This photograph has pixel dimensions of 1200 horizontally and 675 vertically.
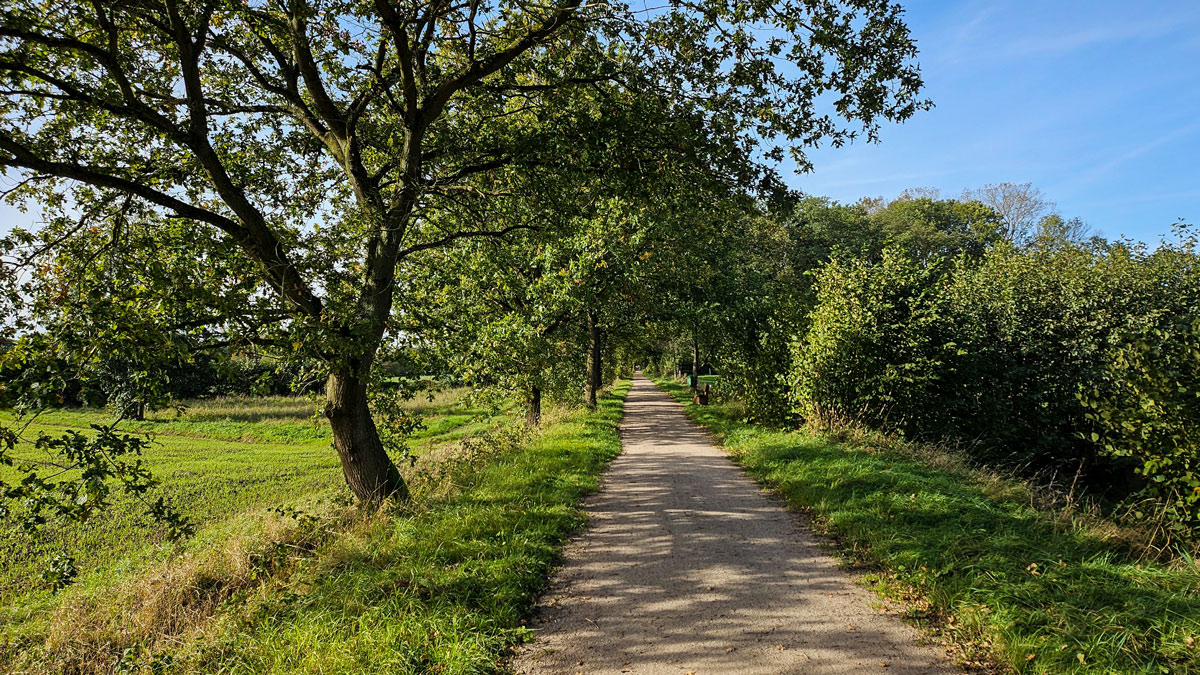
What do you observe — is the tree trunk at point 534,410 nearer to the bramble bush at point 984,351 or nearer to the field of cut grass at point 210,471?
the field of cut grass at point 210,471

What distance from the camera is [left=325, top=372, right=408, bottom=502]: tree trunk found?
24.2 feet

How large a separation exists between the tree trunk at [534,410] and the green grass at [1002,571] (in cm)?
915

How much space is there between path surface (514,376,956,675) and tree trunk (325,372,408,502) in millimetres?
2947

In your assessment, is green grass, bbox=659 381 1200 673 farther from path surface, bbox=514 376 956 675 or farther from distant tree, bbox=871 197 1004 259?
distant tree, bbox=871 197 1004 259

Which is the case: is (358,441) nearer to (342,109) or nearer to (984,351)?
(342,109)

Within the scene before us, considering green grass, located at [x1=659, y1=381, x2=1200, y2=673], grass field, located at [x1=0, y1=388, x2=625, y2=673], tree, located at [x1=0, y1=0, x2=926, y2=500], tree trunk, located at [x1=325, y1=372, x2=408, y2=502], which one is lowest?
grass field, located at [x1=0, y1=388, x2=625, y2=673]

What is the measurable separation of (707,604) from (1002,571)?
2.51 meters

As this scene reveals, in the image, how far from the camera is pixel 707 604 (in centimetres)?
449

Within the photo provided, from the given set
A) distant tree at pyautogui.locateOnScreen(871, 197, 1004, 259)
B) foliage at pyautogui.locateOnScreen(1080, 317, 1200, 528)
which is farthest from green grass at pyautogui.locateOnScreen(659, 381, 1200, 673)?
distant tree at pyautogui.locateOnScreen(871, 197, 1004, 259)

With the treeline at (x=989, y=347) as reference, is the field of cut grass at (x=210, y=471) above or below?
below

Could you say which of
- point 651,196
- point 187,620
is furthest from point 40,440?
point 651,196

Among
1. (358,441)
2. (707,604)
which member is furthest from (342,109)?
(707,604)

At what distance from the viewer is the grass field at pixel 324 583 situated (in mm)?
3926

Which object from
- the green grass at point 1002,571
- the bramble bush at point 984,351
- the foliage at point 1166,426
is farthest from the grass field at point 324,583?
the foliage at point 1166,426
